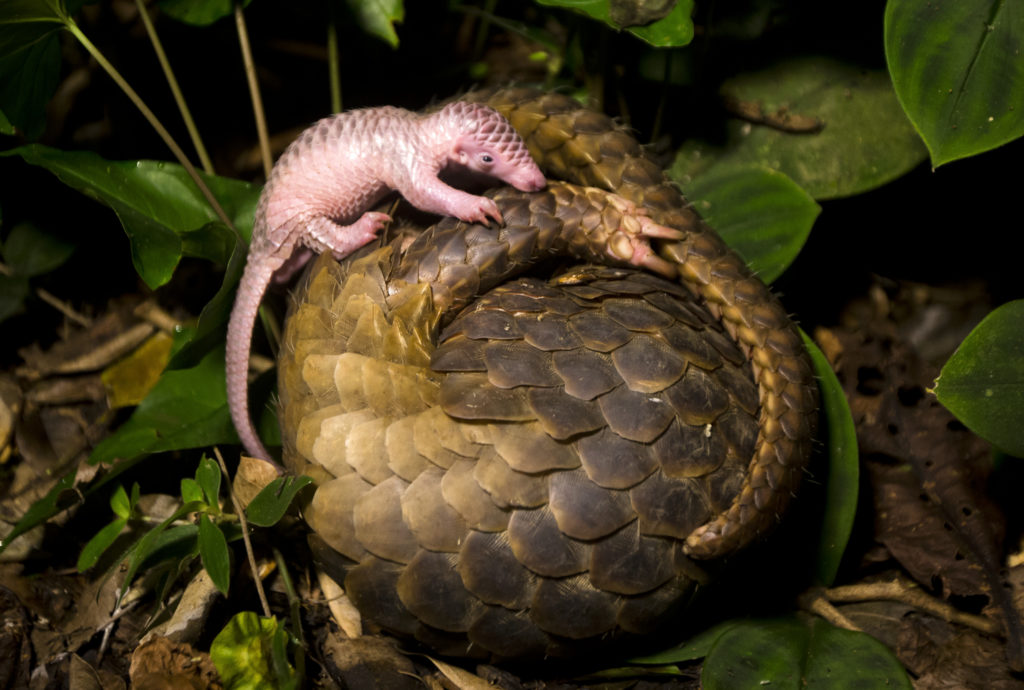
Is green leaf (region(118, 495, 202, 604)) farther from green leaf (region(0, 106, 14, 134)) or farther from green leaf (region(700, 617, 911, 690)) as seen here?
green leaf (region(700, 617, 911, 690))

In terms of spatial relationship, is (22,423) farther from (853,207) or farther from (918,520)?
(853,207)

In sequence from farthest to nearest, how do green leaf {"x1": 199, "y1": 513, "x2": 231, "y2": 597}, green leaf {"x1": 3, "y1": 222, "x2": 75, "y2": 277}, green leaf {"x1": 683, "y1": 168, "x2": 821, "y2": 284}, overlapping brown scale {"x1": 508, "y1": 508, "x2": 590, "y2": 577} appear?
1. green leaf {"x1": 3, "y1": 222, "x2": 75, "y2": 277}
2. green leaf {"x1": 683, "y1": 168, "x2": 821, "y2": 284}
3. green leaf {"x1": 199, "y1": 513, "x2": 231, "y2": 597}
4. overlapping brown scale {"x1": 508, "y1": 508, "x2": 590, "y2": 577}

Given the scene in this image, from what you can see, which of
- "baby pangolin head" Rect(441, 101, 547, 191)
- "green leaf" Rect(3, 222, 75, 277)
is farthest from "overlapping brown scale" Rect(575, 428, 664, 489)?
"green leaf" Rect(3, 222, 75, 277)

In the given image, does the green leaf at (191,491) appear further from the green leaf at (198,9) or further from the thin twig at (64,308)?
the green leaf at (198,9)

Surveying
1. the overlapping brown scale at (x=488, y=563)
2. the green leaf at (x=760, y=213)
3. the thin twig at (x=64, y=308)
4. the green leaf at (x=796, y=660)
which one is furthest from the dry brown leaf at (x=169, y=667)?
the green leaf at (x=760, y=213)

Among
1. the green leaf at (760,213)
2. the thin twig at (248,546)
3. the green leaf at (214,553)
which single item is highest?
the green leaf at (760,213)

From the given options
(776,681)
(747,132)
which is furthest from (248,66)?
(776,681)

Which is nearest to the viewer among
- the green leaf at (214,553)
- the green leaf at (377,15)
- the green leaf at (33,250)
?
the green leaf at (214,553)

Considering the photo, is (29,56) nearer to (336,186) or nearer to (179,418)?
(336,186)
